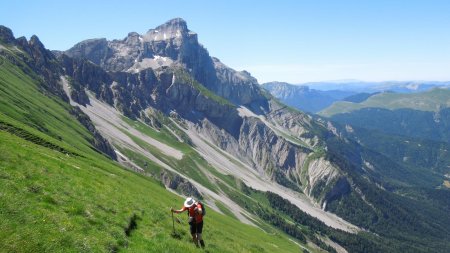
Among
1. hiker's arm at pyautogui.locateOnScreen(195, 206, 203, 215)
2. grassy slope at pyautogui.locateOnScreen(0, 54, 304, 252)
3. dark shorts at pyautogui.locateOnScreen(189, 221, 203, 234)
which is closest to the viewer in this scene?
grassy slope at pyautogui.locateOnScreen(0, 54, 304, 252)

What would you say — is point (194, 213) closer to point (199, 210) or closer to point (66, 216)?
point (199, 210)

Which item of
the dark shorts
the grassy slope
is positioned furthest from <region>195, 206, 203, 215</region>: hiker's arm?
the grassy slope

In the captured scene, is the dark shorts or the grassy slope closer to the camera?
the grassy slope

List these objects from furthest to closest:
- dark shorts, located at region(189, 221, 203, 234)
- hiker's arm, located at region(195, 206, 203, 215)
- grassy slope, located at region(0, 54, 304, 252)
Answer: dark shorts, located at region(189, 221, 203, 234) < hiker's arm, located at region(195, 206, 203, 215) < grassy slope, located at region(0, 54, 304, 252)

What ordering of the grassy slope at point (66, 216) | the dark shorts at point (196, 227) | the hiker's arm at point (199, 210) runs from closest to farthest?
1. the grassy slope at point (66, 216)
2. the hiker's arm at point (199, 210)
3. the dark shorts at point (196, 227)

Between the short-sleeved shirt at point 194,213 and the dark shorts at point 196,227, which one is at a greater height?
the short-sleeved shirt at point 194,213

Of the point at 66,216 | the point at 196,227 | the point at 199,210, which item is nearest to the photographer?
the point at 66,216

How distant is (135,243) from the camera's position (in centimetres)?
2859

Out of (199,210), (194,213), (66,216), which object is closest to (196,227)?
(194,213)

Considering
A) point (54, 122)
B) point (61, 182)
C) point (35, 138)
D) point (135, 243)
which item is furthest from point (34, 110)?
point (135, 243)

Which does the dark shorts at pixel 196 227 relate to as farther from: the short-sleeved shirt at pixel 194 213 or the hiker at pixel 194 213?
the short-sleeved shirt at pixel 194 213

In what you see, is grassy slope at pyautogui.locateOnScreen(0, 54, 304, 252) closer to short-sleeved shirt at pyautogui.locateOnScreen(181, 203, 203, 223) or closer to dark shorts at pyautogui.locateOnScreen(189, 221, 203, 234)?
dark shorts at pyautogui.locateOnScreen(189, 221, 203, 234)

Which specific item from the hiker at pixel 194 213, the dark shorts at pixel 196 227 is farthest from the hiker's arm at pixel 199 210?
the dark shorts at pixel 196 227

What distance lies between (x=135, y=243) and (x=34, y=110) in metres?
141
